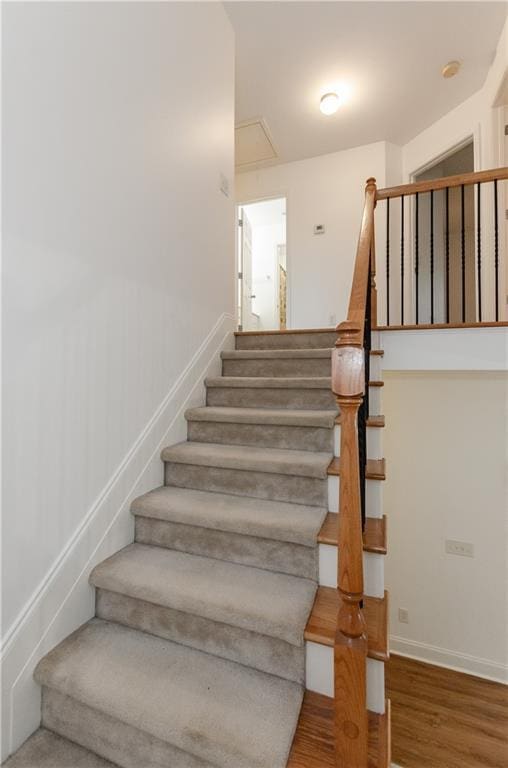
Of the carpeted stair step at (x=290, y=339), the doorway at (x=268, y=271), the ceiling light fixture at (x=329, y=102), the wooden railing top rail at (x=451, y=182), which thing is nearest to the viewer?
the wooden railing top rail at (x=451, y=182)

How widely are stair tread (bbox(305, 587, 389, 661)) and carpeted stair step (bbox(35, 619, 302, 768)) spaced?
0.62 ft

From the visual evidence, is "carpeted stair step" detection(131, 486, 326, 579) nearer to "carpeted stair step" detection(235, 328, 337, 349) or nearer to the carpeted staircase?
the carpeted staircase

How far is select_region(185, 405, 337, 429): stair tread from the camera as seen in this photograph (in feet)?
5.98

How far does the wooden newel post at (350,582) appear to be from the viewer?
3.06ft

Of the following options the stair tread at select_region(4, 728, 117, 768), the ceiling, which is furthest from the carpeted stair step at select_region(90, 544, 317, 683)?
the ceiling

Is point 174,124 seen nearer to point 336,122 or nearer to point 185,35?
point 185,35

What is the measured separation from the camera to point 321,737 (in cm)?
101

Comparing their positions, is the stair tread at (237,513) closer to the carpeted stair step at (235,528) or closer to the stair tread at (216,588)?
the carpeted stair step at (235,528)

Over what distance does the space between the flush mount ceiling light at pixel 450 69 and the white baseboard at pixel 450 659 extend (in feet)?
16.7

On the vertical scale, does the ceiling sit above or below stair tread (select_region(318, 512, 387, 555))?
above

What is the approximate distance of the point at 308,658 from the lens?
1.13 meters

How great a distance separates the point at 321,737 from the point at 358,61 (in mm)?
4376

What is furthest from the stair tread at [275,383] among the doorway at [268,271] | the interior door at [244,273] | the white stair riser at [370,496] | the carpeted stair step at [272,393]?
the doorway at [268,271]

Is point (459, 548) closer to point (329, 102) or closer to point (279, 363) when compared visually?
point (279, 363)
